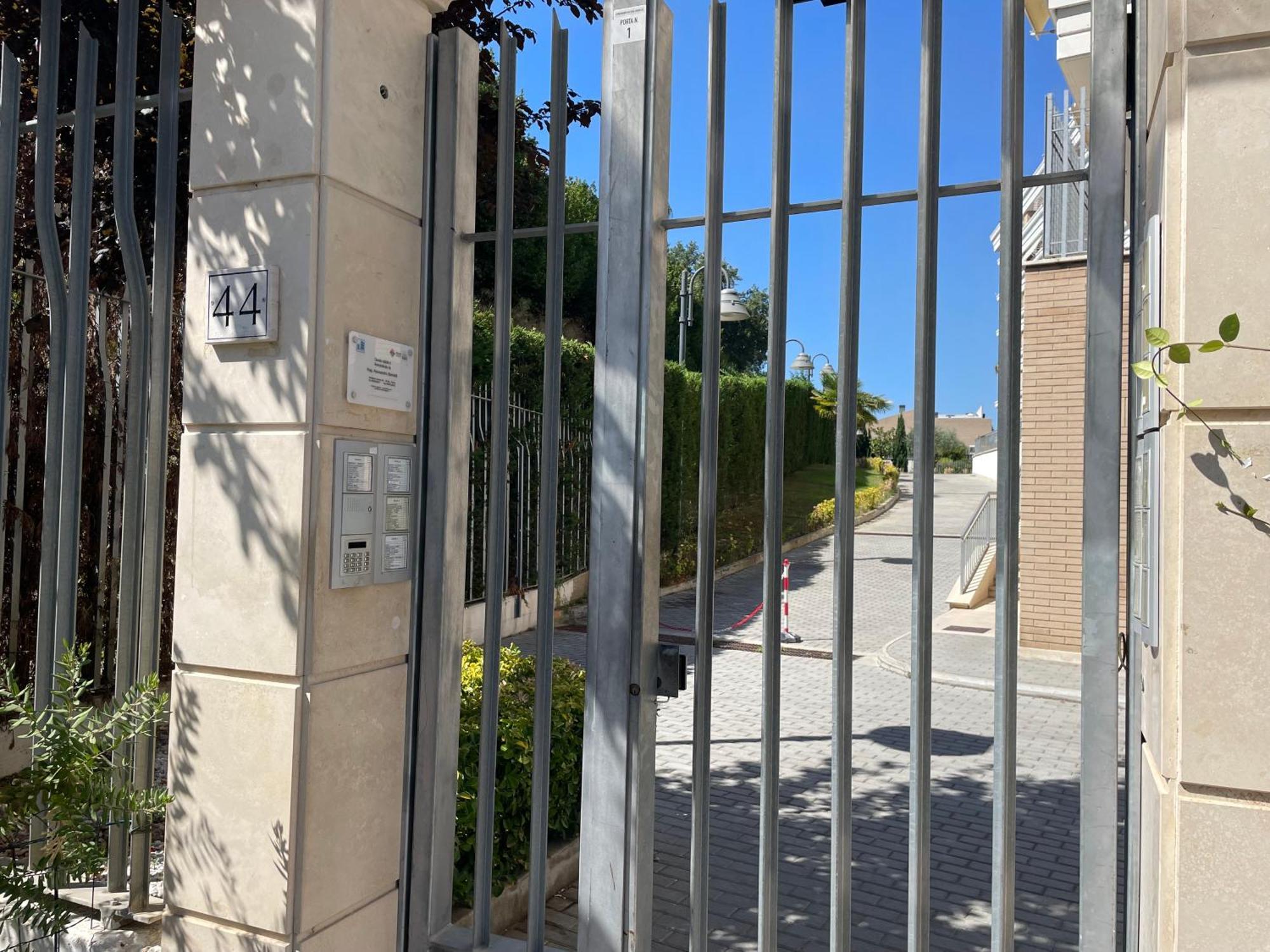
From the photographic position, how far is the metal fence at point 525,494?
9.95 m

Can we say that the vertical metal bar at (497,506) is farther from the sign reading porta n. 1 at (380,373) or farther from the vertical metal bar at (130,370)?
the vertical metal bar at (130,370)

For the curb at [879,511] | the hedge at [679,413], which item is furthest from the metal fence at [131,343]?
the curb at [879,511]

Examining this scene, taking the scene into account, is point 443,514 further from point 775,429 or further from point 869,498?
point 869,498

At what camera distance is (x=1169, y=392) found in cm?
178

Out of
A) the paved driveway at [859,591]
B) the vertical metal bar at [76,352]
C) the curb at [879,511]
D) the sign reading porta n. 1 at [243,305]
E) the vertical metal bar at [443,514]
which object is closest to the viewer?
the sign reading porta n. 1 at [243,305]

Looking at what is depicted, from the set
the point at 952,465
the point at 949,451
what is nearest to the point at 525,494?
the point at 949,451

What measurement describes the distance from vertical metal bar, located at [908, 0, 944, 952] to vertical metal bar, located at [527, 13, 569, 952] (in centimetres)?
94

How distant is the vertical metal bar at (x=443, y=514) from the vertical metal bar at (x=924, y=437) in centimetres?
134

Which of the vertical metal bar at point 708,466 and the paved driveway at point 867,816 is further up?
the vertical metal bar at point 708,466

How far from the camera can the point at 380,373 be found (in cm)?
278

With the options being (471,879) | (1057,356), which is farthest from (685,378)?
(471,879)

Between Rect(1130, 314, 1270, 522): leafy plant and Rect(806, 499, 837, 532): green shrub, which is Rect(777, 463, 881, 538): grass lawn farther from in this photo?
Rect(1130, 314, 1270, 522): leafy plant

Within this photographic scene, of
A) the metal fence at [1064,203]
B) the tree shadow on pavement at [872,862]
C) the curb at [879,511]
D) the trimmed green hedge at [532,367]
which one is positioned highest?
the metal fence at [1064,203]

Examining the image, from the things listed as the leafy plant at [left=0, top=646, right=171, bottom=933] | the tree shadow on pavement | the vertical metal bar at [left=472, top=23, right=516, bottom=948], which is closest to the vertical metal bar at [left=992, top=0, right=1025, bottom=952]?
the vertical metal bar at [left=472, top=23, right=516, bottom=948]
